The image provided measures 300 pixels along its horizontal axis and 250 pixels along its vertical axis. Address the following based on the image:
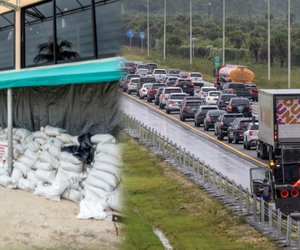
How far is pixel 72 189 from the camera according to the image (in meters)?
14.4

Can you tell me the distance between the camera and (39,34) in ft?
A: 58.5

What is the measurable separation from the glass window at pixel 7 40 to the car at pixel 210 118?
43.5 feet

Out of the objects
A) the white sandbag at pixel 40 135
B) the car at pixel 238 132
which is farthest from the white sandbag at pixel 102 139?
the car at pixel 238 132

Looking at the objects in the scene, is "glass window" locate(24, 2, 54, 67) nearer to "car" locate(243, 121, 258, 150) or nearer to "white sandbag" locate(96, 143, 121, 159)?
"white sandbag" locate(96, 143, 121, 159)

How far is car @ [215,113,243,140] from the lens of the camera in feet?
95.5

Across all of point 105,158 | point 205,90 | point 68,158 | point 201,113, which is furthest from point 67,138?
point 205,90

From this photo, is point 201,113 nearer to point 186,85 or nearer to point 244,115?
point 244,115

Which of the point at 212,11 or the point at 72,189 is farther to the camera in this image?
the point at 212,11

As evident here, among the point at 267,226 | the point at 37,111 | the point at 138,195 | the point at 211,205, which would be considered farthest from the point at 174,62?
the point at 138,195

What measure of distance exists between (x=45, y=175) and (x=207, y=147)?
32.4ft

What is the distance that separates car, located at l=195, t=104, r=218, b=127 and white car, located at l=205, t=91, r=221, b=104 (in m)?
3.33

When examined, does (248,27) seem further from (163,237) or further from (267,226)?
(163,237)

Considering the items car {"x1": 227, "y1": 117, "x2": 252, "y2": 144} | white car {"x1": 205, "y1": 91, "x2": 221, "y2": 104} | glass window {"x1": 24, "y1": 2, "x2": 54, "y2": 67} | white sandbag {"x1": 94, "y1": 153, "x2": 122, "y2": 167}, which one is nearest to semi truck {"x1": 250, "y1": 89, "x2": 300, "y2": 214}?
white sandbag {"x1": 94, "y1": 153, "x2": 122, "y2": 167}

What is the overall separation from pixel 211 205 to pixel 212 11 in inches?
557
